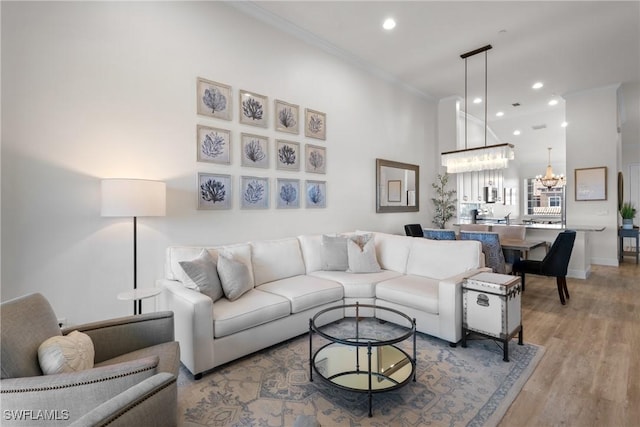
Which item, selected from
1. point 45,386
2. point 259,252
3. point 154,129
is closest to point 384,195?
point 259,252

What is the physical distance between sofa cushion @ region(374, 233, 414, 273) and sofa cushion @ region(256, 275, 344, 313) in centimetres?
87

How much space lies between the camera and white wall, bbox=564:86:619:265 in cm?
590

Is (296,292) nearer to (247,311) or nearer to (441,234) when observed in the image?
(247,311)

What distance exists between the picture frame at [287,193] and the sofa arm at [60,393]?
276 cm

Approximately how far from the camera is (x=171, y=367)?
1601 mm

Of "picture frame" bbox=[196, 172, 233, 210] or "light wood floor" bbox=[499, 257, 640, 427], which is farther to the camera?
"picture frame" bbox=[196, 172, 233, 210]

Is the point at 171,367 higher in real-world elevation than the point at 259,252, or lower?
lower

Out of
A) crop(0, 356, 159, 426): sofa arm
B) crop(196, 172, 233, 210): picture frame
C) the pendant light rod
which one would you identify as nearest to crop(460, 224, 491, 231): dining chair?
the pendant light rod

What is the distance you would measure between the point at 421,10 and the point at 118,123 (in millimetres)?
3587

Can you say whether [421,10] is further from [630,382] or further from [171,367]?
[171,367]

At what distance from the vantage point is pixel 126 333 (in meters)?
1.80

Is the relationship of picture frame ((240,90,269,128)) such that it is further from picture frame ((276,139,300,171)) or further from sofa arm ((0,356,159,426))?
sofa arm ((0,356,159,426))

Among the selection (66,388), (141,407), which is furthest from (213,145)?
(141,407)

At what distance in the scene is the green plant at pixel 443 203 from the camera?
6.55 m
